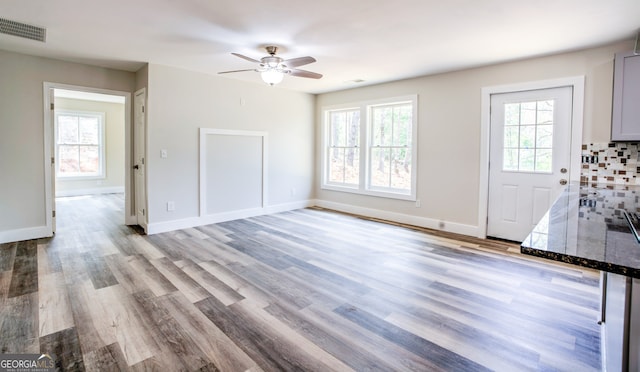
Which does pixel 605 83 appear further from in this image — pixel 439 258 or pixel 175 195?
pixel 175 195

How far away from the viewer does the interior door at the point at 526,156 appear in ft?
12.6

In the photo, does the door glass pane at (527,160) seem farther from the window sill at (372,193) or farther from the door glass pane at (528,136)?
the window sill at (372,193)

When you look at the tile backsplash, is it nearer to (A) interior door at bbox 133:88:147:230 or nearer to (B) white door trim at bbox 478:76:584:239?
(B) white door trim at bbox 478:76:584:239

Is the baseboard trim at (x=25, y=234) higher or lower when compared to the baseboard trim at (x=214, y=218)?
lower

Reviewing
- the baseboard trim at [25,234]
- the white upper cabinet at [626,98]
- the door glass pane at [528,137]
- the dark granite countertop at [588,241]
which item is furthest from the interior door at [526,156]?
the baseboard trim at [25,234]

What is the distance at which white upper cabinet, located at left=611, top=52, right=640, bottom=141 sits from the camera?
10.4ft

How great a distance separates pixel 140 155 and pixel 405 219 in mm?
4256

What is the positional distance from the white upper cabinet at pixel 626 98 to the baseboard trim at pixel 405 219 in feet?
6.29

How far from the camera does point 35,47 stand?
3.84 metres

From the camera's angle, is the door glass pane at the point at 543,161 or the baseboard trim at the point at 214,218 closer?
the door glass pane at the point at 543,161

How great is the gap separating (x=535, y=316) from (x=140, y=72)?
5542mm

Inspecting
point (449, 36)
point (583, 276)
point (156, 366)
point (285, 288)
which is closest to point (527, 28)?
point (449, 36)

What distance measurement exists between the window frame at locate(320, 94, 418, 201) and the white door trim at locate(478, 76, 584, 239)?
1.01 metres

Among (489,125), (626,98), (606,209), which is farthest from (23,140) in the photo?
(626,98)
